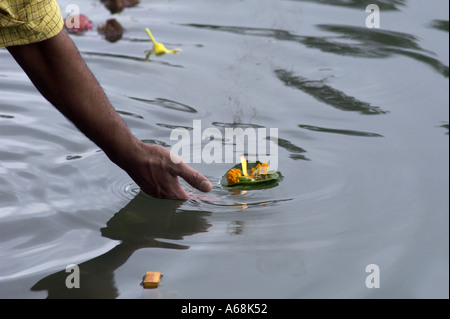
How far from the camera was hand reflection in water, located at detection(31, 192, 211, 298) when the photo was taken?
7.10 feet

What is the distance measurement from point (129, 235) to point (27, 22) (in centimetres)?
84

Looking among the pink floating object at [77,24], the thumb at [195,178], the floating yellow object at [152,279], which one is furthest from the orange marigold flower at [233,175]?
the pink floating object at [77,24]

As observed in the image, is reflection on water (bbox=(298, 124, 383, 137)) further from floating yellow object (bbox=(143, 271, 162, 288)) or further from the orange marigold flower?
floating yellow object (bbox=(143, 271, 162, 288))

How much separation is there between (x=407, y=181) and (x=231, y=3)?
275 centimetres

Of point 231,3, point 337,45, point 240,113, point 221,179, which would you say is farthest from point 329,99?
point 231,3

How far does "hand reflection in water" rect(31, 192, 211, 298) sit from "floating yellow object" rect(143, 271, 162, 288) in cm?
6

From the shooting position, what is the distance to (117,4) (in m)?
5.23

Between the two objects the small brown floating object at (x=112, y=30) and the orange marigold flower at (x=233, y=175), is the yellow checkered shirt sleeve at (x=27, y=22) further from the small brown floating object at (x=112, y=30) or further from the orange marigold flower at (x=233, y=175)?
the small brown floating object at (x=112, y=30)

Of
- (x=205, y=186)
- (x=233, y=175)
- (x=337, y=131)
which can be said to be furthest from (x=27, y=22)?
(x=337, y=131)

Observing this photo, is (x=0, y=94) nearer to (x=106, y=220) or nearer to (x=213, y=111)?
(x=213, y=111)

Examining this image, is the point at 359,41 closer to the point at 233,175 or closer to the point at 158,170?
the point at 233,175

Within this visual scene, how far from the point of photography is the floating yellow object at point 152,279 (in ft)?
7.00

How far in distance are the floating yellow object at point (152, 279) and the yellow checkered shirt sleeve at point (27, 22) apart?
834 mm

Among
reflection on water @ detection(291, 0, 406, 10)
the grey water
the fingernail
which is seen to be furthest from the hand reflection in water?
reflection on water @ detection(291, 0, 406, 10)
